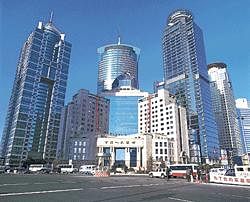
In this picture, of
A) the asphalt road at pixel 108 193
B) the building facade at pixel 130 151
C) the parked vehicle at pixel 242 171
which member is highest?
the building facade at pixel 130 151

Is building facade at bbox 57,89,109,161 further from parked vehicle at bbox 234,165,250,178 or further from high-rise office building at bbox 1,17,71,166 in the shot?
parked vehicle at bbox 234,165,250,178

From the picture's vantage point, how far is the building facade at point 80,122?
128250mm

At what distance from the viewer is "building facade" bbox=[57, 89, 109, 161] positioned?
128250mm

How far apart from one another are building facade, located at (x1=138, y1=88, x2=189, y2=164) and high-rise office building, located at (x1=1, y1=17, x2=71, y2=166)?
5801 cm

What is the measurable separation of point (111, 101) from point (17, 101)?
60.6 m

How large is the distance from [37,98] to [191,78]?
102 metres

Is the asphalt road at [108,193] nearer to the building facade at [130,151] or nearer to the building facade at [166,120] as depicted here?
the building facade at [130,151]

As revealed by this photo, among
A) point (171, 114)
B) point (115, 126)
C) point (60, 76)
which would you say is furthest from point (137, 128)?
point (60, 76)

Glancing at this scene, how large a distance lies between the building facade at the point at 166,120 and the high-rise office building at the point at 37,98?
2284 inches

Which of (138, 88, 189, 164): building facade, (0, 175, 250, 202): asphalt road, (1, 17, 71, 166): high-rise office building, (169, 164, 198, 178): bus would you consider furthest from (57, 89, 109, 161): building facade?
(0, 175, 250, 202): asphalt road

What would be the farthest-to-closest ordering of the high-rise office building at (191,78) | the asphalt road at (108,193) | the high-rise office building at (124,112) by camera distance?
the high-rise office building at (124,112) < the high-rise office building at (191,78) < the asphalt road at (108,193)

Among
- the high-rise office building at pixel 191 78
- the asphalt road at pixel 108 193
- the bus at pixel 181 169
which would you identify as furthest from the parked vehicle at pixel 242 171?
the high-rise office building at pixel 191 78

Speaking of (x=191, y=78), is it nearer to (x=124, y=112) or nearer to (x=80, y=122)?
(x=124, y=112)

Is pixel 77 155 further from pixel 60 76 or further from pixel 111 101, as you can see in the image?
pixel 60 76
